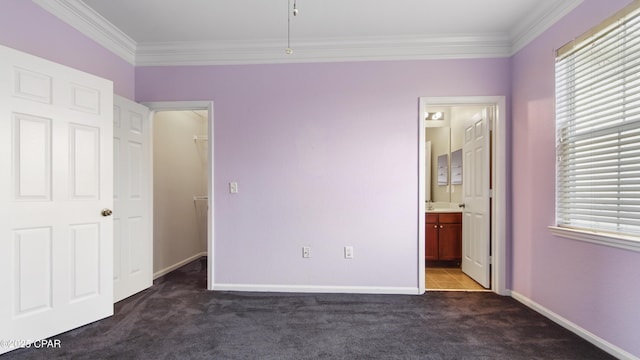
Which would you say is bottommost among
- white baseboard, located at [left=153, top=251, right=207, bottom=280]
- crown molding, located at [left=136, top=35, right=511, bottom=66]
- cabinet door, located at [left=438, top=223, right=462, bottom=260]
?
white baseboard, located at [left=153, top=251, right=207, bottom=280]

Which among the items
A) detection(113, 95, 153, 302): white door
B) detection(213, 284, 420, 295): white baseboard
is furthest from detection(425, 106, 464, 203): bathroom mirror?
detection(113, 95, 153, 302): white door

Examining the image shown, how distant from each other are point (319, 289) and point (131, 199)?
7.10 ft

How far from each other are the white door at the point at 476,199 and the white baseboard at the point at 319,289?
0.90 meters

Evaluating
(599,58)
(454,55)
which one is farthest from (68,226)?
(599,58)

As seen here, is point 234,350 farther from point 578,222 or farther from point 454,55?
point 454,55

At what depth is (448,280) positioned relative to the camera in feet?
11.5

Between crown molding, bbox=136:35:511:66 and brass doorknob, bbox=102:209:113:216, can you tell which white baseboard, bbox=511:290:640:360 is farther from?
brass doorknob, bbox=102:209:113:216

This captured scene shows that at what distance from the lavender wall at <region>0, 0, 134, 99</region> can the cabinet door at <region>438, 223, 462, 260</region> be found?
4338 millimetres

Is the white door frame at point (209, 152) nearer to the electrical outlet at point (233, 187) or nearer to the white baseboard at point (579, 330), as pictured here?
the electrical outlet at point (233, 187)

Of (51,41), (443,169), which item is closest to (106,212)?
(51,41)

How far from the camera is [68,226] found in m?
2.22

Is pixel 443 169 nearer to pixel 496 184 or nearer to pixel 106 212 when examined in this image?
pixel 496 184

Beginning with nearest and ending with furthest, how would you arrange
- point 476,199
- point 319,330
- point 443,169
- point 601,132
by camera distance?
point 601,132 < point 319,330 < point 476,199 < point 443,169

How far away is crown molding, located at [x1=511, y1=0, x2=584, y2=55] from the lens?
2289mm
